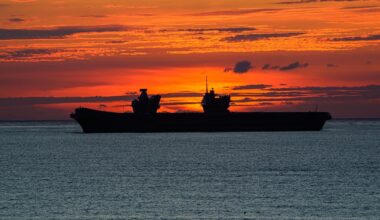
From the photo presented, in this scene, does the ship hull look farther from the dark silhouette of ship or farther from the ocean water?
the ocean water

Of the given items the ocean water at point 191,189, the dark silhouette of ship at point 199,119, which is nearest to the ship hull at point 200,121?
the dark silhouette of ship at point 199,119

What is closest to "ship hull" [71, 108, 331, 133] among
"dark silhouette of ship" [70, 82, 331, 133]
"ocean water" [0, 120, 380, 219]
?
"dark silhouette of ship" [70, 82, 331, 133]

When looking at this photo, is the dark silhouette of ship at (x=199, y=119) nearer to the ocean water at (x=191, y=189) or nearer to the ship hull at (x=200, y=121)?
the ship hull at (x=200, y=121)

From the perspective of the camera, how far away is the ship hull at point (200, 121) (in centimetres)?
17850

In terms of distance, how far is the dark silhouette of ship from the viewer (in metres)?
179

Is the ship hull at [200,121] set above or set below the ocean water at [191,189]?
above

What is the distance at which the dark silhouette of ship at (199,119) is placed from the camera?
17888 centimetres

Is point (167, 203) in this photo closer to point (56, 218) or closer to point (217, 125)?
point (56, 218)

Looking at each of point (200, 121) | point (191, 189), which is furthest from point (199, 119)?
point (191, 189)

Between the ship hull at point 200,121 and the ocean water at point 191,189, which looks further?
the ship hull at point 200,121

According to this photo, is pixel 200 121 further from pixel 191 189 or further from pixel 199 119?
pixel 191 189

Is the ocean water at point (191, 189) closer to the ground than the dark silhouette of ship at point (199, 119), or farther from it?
closer to the ground

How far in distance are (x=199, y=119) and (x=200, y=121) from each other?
635 millimetres

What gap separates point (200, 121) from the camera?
181250 millimetres
